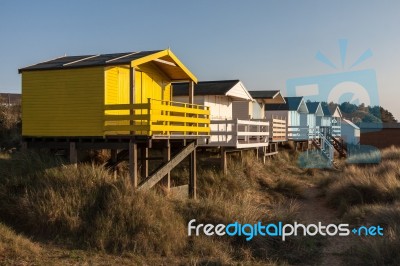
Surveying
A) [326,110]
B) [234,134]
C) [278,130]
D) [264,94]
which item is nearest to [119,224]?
[234,134]

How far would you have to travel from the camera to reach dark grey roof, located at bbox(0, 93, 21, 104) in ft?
106

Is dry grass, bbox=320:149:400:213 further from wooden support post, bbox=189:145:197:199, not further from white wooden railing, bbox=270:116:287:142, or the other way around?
white wooden railing, bbox=270:116:287:142

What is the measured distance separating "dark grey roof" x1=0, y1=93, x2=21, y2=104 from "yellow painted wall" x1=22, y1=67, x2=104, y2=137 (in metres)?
18.9

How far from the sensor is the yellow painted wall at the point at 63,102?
A: 13641 millimetres

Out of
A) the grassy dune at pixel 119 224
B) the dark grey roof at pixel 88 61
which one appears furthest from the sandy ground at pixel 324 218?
the dark grey roof at pixel 88 61

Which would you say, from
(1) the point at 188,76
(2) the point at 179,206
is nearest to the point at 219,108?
(1) the point at 188,76

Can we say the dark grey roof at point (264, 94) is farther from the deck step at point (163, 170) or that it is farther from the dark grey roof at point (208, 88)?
the deck step at point (163, 170)

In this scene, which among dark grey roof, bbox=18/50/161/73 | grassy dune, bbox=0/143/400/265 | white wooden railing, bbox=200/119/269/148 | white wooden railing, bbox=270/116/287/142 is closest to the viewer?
grassy dune, bbox=0/143/400/265

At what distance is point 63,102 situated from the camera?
1406cm

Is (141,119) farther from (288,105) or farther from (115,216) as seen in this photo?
(288,105)

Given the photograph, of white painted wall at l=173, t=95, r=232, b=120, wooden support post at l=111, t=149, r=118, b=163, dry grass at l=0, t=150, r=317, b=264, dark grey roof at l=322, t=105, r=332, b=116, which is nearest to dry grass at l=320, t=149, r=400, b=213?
dry grass at l=0, t=150, r=317, b=264


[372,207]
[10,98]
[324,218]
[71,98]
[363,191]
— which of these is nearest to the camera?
[71,98]

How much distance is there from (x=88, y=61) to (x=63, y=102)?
1.48m

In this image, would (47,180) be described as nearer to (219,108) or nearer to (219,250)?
(219,250)
